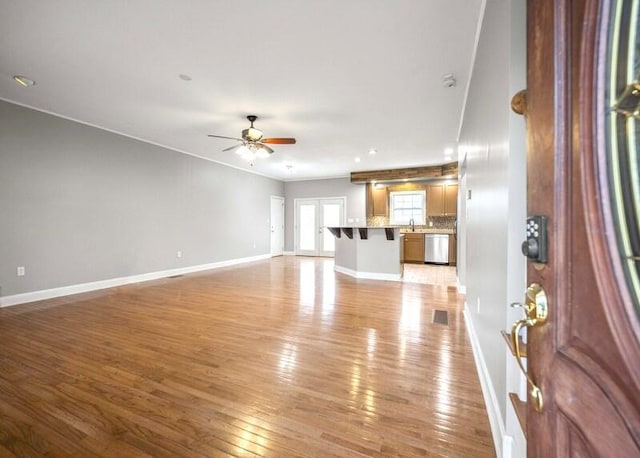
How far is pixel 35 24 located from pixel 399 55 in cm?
→ 305

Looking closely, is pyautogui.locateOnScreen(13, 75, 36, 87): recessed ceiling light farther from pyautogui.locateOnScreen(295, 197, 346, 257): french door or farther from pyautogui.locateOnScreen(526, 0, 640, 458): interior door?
pyautogui.locateOnScreen(295, 197, 346, 257): french door

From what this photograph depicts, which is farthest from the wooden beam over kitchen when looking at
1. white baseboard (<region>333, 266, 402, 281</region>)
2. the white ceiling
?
white baseboard (<region>333, 266, 402, 281</region>)

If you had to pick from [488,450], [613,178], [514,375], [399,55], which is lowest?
[488,450]

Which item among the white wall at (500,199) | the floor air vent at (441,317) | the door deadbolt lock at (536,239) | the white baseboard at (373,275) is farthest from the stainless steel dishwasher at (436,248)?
the door deadbolt lock at (536,239)

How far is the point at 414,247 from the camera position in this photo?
25.1ft

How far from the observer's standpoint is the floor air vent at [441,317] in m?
3.14

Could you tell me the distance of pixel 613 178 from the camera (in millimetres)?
426

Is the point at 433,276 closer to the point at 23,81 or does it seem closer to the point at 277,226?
the point at 277,226

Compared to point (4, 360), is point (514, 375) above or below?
above

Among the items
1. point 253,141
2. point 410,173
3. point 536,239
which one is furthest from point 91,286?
point 410,173

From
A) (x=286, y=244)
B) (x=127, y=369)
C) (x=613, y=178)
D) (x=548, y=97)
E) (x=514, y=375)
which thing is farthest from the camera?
(x=286, y=244)

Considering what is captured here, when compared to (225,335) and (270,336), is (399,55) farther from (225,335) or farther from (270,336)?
(225,335)

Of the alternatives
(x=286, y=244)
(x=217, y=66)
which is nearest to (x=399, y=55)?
(x=217, y=66)

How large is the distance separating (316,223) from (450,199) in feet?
13.3
